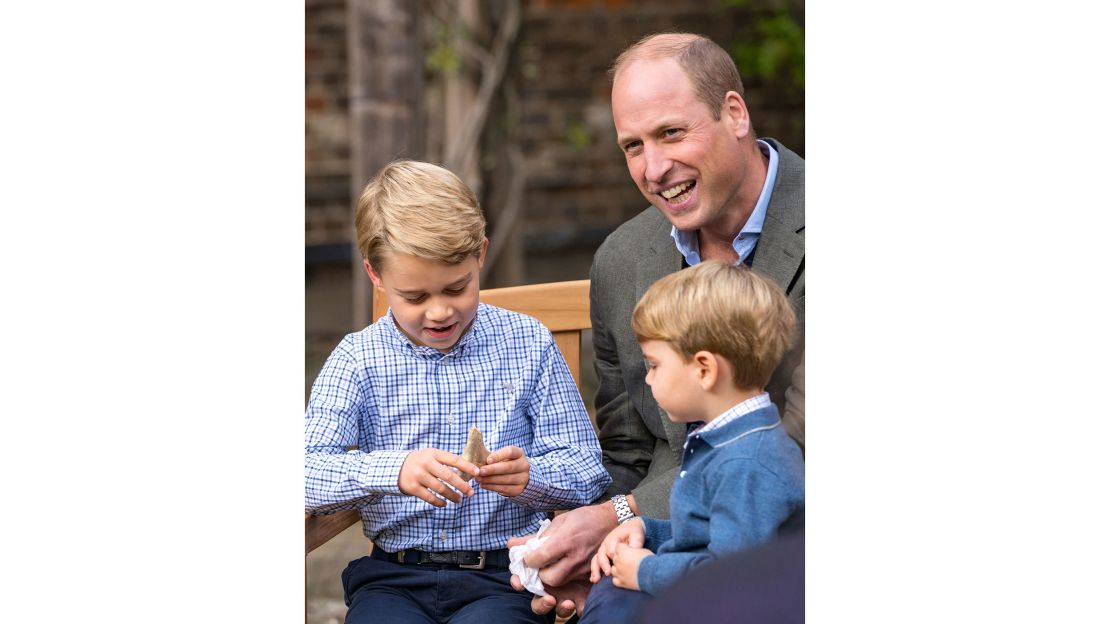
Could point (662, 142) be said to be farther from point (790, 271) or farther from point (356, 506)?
point (356, 506)

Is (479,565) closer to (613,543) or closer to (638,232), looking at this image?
(613,543)

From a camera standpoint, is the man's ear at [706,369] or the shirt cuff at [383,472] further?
the shirt cuff at [383,472]

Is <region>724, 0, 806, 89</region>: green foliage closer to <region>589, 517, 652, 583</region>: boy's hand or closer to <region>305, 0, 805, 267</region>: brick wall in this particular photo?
<region>305, 0, 805, 267</region>: brick wall

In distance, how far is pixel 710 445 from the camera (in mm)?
1762

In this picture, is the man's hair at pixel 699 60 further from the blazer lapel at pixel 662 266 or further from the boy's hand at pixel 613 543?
the boy's hand at pixel 613 543

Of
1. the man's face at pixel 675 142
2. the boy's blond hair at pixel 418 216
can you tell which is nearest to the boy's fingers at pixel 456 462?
the boy's blond hair at pixel 418 216

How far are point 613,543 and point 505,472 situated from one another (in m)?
0.20

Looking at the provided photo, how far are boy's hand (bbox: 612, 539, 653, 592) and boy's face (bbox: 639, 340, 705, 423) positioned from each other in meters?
0.21

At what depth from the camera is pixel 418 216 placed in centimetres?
208

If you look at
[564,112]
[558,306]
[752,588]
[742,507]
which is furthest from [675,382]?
[564,112]

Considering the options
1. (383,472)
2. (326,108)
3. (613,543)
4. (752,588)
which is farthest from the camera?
(326,108)

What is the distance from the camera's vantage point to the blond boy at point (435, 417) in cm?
207
